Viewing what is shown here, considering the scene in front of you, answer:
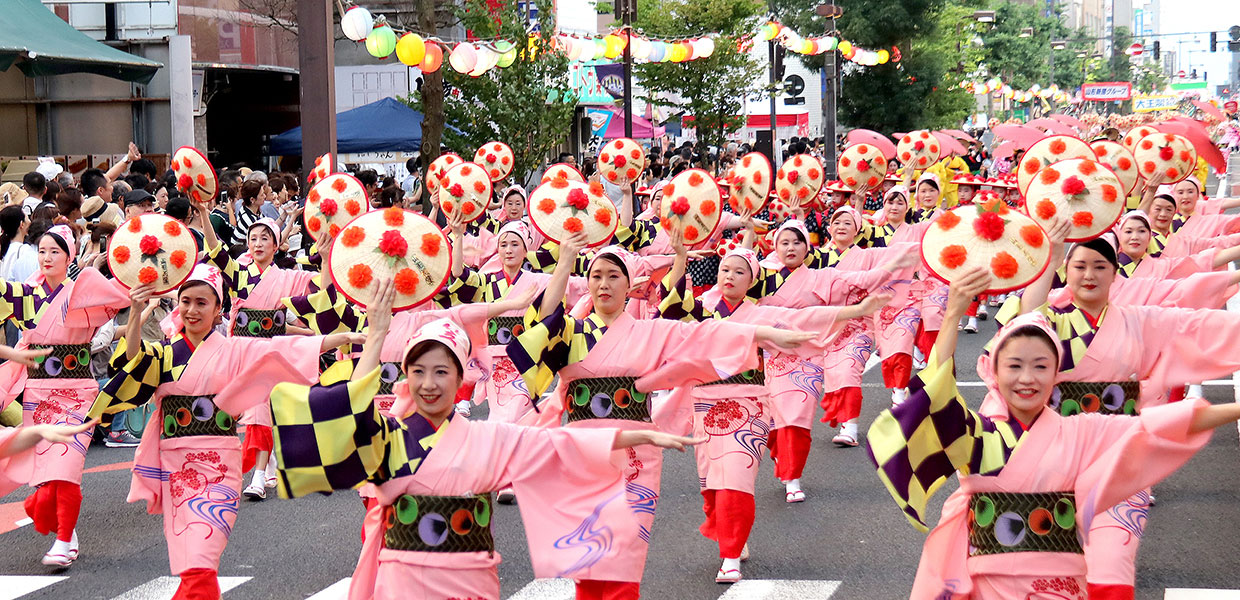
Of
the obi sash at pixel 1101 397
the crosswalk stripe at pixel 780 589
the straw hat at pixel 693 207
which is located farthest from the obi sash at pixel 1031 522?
the straw hat at pixel 693 207

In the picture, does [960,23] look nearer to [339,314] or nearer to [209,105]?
[209,105]

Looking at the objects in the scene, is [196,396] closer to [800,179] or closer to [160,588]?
[160,588]

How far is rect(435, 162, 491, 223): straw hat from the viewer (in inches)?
410

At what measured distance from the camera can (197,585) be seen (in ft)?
19.2

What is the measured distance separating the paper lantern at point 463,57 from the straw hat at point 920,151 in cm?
510

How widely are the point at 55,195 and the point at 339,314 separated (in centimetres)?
469

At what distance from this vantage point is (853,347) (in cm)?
1005

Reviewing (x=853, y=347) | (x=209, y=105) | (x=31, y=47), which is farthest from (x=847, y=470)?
(x=209, y=105)

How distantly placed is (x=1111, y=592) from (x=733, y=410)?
7.80 feet

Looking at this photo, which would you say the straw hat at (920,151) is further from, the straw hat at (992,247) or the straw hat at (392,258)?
the straw hat at (392,258)

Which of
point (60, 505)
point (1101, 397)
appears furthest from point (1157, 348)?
point (60, 505)

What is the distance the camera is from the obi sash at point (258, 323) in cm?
945

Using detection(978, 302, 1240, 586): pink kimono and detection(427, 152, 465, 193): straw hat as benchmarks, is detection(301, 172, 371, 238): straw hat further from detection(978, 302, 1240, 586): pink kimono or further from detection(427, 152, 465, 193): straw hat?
detection(978, 302, 1240, 586): pink kimono

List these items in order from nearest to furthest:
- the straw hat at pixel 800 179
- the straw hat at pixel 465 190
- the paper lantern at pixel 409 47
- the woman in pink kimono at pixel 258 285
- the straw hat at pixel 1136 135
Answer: the woman in pink kimono at pixel 258 285 → the straw hat at pixel 465 190 → the straw hat at pixel 1136 135 → the straw hat at pixel 800 179 → the paper lantern at pixel 409 47
